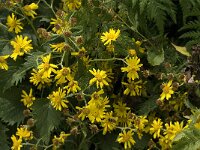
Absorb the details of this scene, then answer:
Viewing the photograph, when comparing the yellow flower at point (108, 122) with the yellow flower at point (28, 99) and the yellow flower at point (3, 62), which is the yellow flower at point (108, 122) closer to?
the yellow flower at point (28, 99)

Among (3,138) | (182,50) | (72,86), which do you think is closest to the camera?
(72,86)

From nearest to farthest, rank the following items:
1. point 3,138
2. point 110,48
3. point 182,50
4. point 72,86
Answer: point 72,86 < point 110,48 < point 3,138 < point 182,50

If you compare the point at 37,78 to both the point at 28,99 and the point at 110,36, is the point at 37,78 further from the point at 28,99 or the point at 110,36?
Result: the point at 110,36

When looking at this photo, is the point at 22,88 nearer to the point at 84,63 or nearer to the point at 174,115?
the point at 84,63

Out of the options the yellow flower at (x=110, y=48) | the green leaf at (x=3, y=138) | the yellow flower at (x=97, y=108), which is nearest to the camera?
the yellow flower at (x=97, y=108)

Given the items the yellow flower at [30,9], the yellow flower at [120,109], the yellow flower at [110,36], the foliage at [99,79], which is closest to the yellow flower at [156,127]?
the foliage at [99,79]

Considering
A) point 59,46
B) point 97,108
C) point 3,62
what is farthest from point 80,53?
point 3,62

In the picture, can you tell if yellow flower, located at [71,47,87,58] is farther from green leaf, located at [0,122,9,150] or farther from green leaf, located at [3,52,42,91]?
green leaf, located at [0,122,9,150]
